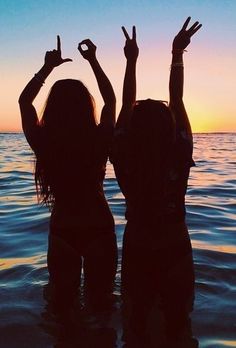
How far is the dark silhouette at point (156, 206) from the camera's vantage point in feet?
11.6

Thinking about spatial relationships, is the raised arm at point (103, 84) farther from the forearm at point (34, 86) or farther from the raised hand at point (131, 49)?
the forearm at point (34, 86)

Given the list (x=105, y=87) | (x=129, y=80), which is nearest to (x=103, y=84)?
(x=105, y=87)

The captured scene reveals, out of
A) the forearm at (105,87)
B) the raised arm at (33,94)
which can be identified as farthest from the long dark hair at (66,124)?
the forearm at (105,87)

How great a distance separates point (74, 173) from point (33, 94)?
86 centimetres

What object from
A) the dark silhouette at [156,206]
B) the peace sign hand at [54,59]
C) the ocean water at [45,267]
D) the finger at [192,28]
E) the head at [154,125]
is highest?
the finger at [192,28]

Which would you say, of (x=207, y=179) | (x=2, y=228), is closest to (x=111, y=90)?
(x=2, y=228)

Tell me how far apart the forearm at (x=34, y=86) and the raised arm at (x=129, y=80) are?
76cm

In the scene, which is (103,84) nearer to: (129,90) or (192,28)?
(129,90)

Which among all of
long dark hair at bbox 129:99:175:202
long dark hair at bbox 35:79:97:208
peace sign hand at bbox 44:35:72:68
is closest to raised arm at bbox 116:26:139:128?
long dark hair at bbox 35:79:97:208

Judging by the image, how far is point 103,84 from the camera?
4.37m

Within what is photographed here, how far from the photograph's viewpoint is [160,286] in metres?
3.85

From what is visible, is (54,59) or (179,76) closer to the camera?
(179,76)

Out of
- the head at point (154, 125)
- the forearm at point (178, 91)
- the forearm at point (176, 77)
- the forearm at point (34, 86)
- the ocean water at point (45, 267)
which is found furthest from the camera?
the ocean water at point (45, 267)

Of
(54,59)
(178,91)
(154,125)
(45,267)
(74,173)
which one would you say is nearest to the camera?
(154,125)
